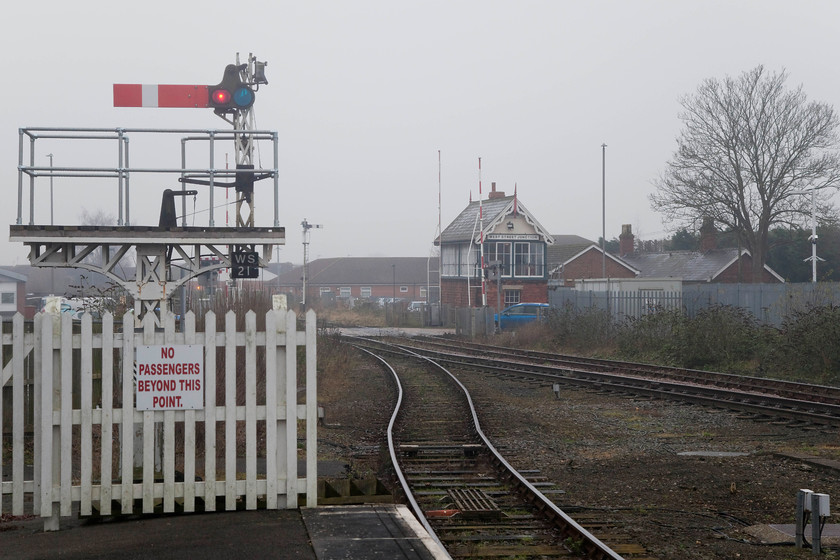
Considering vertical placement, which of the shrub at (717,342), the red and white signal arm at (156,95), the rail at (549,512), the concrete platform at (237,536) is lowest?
the rail at (549,512)

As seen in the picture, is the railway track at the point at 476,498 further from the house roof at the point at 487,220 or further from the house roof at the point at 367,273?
the house roof at the point at 367,273

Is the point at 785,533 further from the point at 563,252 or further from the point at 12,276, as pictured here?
the point at 12,276

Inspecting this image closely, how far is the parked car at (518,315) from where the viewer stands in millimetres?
39156

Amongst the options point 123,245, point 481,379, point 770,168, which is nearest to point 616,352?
point 481,379

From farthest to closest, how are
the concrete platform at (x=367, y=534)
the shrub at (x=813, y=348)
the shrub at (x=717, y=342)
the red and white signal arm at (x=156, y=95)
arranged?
the shrub at (x=717, y=342)
the shrub at (x=813, y=348)
the red and white signal arm at (x=156, y=95)
the concrete platform at (x=367, y=534)

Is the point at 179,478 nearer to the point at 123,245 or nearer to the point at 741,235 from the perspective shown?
the point at 123,245

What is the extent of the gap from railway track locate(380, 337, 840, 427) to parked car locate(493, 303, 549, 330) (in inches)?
390

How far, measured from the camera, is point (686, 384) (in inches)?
746

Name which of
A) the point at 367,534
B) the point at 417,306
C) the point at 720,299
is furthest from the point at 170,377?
the point at 417,306

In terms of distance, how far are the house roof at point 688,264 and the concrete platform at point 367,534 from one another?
43.8 meters

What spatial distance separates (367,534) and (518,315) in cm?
3421

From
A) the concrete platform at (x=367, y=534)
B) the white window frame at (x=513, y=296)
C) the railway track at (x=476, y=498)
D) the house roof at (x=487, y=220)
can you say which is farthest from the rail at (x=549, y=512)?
the white window frame at (x=513, y=296)

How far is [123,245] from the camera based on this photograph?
9.40 m

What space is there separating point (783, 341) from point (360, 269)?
8300cm
